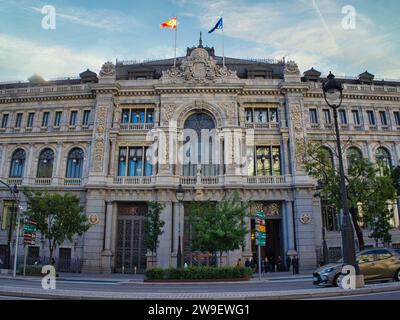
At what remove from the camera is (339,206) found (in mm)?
23234

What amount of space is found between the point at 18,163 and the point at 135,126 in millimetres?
13334

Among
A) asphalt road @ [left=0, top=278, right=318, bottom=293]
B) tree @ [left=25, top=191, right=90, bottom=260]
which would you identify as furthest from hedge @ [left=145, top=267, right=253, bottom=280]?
tree @ [left=25, top=191, right=90, bottom=260]

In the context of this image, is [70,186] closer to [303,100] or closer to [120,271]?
[120,271]

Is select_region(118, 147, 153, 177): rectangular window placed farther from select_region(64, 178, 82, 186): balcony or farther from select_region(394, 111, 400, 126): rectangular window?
select_region(394, 111, 400, 126): rectangular window

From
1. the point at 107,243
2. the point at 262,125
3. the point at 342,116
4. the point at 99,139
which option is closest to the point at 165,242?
the point at 107,243

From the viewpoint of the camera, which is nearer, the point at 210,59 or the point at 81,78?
the point at 210,59

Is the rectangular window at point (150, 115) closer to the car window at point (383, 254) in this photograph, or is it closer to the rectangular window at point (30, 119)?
the rectangular window at point (30, 119)

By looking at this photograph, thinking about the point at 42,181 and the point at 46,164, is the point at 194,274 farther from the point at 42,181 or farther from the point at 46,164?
the point at 46,164

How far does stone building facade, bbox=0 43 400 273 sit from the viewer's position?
29.1 m

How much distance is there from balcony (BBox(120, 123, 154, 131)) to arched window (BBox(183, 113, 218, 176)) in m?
3.86

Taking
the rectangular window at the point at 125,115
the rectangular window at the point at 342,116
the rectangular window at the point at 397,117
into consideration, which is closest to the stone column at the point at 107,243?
the rectangular window at the point at 125,115

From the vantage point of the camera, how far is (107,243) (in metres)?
28.9
